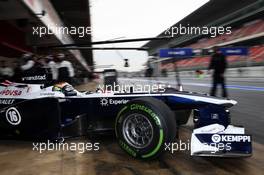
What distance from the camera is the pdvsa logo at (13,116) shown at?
449cm

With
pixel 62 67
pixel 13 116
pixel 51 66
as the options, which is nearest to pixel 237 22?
pixel 62 67

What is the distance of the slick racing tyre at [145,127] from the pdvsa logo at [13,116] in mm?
1383

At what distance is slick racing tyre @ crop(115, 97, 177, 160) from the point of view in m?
3.55

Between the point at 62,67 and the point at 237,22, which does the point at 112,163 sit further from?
the point at 237,22

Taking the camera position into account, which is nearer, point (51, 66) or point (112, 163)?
point (112, 163)

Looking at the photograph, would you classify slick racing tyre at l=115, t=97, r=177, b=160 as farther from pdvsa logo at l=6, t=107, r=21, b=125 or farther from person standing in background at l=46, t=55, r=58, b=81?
person standing in background at l=46, t=55, r=58, b=81

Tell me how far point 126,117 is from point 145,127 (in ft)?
0.85

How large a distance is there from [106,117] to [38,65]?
1403 mm

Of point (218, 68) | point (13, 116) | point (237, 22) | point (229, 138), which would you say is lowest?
point (229, 138)

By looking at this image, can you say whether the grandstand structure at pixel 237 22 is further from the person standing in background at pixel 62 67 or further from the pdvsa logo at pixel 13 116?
the pdvsa logo at pixel 13 116

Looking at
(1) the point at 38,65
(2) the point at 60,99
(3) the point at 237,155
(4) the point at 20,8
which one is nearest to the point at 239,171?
(3) the point at 237,155

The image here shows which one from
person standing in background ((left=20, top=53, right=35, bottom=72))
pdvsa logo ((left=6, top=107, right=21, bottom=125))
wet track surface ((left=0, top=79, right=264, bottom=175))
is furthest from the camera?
person standing in background ((left=20, top=53, right=35, bottom=72))

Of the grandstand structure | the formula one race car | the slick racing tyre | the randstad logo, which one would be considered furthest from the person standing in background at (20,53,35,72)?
the grandstand structure

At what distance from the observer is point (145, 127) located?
380 cm
